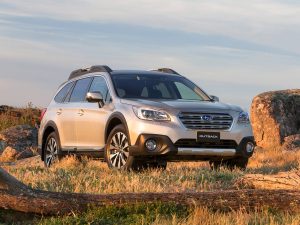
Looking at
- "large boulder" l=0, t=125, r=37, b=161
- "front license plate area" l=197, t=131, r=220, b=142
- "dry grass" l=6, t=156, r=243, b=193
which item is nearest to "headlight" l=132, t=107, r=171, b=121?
"front license plate area" l=197, t=131, r=220, b=142

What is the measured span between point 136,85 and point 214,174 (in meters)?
2.57

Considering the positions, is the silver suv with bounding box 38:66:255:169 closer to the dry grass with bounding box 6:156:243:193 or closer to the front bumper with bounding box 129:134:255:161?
the front bumper with bounding box 129:134:255:161

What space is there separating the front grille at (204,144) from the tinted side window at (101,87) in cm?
180

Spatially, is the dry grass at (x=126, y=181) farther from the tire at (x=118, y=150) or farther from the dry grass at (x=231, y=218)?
the dry grass at (x=231, y=218)

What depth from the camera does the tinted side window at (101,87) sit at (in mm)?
14336

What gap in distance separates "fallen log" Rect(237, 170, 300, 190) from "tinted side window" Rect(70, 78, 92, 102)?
16.9 feet

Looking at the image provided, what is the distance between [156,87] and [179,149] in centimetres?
184

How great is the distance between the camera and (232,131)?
44.4ft

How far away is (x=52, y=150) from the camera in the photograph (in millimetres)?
16438

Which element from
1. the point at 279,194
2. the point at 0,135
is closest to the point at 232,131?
the point at 279,194

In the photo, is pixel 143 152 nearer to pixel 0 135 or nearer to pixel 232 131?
pixel 232 131

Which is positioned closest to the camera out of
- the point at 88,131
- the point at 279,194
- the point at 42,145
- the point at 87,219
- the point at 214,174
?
the point at 87,219

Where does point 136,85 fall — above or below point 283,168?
above

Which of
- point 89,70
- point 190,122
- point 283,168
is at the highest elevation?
point 89,70
